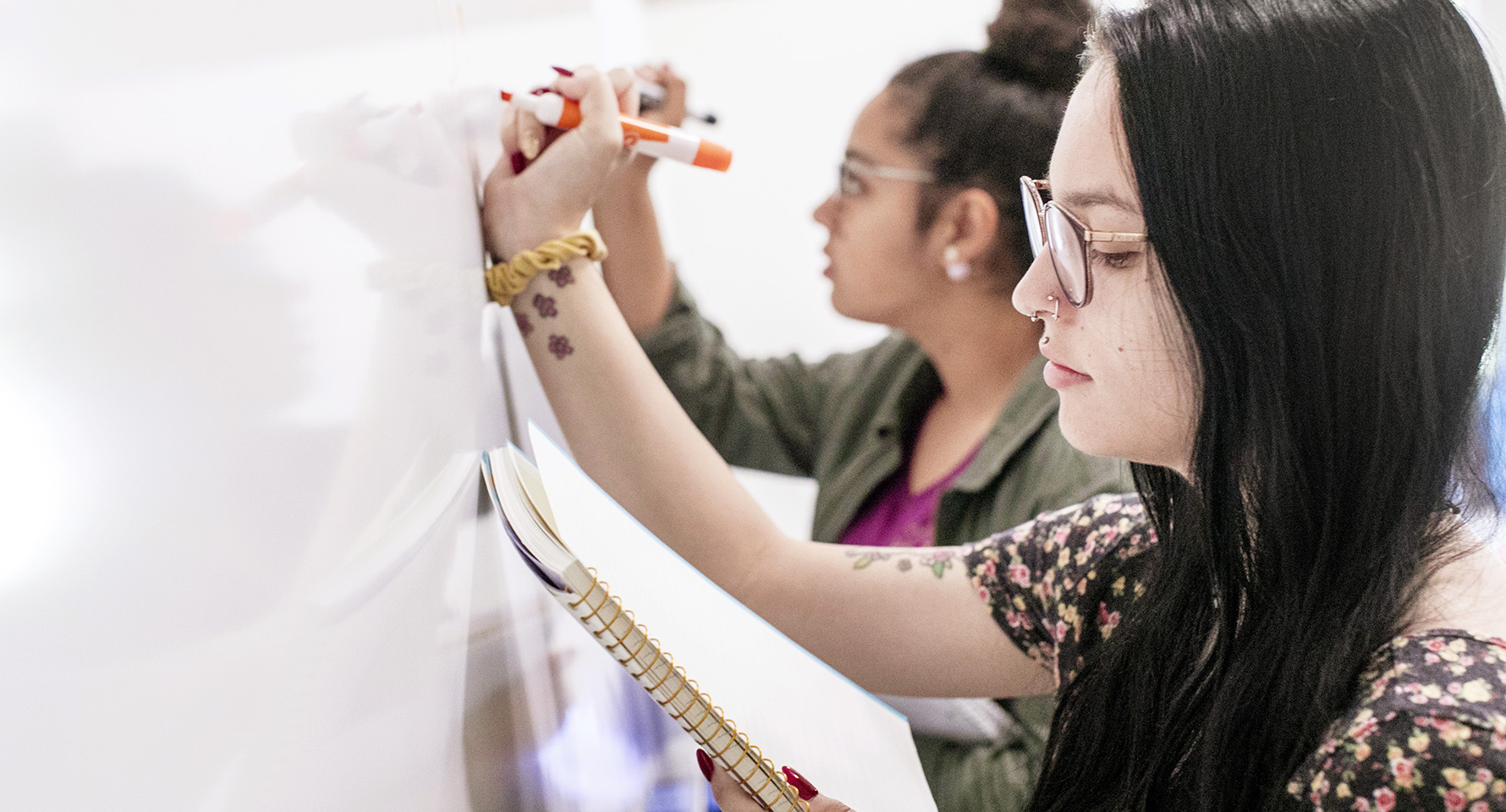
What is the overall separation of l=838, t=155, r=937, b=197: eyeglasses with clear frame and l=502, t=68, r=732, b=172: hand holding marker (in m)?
0.31

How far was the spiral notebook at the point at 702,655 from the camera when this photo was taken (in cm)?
44

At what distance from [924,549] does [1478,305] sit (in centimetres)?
37

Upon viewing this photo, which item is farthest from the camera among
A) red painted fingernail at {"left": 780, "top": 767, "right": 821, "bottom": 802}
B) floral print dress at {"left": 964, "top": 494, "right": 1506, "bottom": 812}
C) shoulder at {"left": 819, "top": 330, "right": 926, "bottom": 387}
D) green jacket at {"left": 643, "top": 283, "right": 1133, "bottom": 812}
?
shoulder at {"left": 819, "top": 330, "right": 926, "bottom": 387}

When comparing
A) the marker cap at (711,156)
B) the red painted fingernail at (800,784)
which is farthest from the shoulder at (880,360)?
the red painted fingernail at (800,784)

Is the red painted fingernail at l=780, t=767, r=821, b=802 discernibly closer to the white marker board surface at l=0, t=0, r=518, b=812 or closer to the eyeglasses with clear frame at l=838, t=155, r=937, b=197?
the white marker board surface at l=0, t=0, r=518, b=812

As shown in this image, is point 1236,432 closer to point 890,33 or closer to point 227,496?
point 227,496

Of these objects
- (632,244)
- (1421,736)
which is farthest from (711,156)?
(1421,736)

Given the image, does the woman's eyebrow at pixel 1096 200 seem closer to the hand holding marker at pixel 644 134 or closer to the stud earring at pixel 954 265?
the hand holding marker at pixel 644 134

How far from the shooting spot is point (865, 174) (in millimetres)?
972

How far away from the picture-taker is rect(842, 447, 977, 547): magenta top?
848mm

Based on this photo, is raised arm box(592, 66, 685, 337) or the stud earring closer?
raised arm box(592, 66, 685, 337)

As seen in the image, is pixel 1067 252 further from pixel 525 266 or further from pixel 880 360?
pixel 880 360

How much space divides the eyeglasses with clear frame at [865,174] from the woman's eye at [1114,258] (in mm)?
447

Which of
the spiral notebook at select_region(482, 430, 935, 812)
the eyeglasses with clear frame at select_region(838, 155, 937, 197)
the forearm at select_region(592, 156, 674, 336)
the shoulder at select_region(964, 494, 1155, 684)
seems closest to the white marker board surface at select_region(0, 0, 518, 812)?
the spiral notebook at select_region(482, 430, 935, 812)
